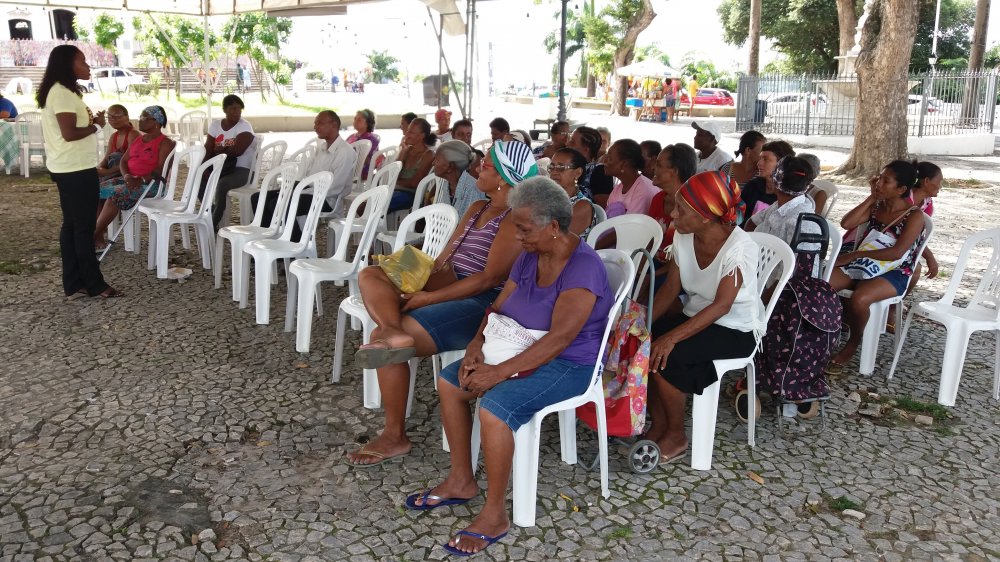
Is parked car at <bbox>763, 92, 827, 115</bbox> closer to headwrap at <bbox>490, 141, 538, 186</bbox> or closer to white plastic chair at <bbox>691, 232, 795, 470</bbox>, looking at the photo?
white plastic chair at <bbox>691, 232, 795, 470</bbox>

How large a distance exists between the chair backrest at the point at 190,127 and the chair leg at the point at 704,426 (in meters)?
11.3

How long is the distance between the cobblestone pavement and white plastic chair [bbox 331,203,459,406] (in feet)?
0.30

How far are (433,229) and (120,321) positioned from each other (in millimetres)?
2320

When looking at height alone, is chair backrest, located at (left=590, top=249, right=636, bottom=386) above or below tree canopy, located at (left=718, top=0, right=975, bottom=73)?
below

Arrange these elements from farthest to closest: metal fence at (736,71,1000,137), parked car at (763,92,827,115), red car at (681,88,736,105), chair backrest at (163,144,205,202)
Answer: red car at (681,88,736,105), parked car at (763,92,827,115), metal fence at (736,71,1000,137), chair backrest at (163,144,205,202)

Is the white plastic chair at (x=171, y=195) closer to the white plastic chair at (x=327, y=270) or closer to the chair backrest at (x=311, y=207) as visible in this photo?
the chair backrest at (x=311, y=207)

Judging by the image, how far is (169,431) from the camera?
12.3ft

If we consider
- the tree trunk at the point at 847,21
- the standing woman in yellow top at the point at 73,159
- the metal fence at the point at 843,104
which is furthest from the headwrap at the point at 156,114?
the metal fence at the point at 843,104

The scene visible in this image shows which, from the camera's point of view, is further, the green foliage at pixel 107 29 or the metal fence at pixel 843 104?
the green foliage at pixel 107 29

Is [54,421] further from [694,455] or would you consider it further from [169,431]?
[694,455]

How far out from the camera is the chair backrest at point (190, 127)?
13.1 m

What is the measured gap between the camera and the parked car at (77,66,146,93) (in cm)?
3515

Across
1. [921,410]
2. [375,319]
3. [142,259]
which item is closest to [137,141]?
[142,259]

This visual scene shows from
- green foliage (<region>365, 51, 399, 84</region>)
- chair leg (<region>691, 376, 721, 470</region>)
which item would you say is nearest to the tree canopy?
chair leg (<region>691, 376, 721, 470</region>)
